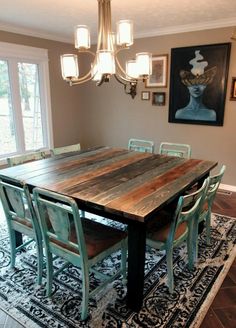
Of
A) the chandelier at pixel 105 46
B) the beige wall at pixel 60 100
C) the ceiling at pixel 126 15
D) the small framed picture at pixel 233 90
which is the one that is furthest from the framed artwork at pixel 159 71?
the chandelier at pixel 105 46

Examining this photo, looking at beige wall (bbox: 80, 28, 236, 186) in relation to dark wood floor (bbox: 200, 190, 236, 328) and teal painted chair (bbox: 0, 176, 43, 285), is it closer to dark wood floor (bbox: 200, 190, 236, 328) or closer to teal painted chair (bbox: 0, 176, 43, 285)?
dark wood floor (bbox: 200, 190, 236, 328)

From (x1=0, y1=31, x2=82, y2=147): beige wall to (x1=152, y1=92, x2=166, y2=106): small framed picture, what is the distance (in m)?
1.60

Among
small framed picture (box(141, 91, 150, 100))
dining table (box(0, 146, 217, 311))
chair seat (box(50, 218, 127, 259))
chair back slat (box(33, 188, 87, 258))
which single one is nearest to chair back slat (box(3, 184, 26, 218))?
dining table (box(0, 146, 217, 311))

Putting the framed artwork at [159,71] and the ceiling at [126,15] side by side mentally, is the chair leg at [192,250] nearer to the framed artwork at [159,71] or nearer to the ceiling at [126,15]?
the ceiling at [126,15]

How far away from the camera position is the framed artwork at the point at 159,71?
164 inches

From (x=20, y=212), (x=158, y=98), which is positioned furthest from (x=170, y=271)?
(x=158, y=98)

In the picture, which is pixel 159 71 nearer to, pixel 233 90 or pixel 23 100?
pixel 233 90

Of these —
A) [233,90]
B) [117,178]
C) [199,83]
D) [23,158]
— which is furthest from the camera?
[199,83]

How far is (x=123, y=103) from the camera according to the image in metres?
4.75

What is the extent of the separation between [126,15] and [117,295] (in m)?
3.13

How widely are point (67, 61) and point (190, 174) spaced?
145 centimetres

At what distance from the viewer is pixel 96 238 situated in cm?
188

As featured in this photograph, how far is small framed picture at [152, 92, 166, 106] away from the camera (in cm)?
430

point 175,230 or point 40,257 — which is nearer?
point 175,230
